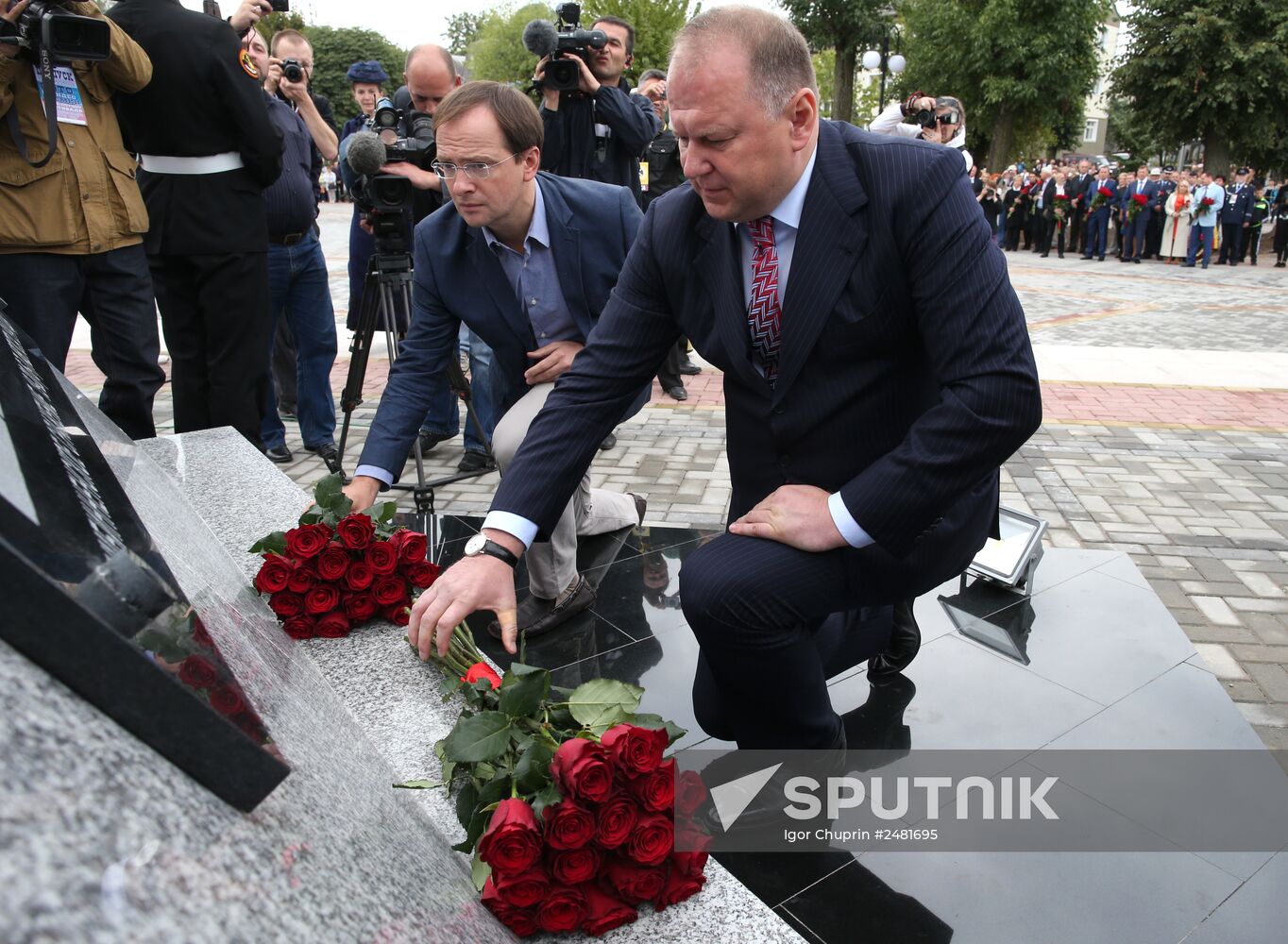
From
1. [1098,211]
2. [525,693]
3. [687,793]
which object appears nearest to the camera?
[687,793]

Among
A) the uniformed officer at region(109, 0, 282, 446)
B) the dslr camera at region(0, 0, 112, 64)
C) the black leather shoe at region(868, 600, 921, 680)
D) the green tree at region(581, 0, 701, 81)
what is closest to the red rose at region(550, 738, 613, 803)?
the black leather shoe at region(868, 600, 921, 680)

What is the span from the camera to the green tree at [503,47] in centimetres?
6519

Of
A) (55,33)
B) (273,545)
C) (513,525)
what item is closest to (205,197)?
(55,33)

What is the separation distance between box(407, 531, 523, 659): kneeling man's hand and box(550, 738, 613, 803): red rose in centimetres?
39

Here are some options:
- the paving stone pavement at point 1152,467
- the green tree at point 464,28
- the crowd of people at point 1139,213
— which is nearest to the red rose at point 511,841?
the paving stone pavement at point 1152,467

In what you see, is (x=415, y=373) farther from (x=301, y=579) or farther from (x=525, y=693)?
(x=525, y=693)

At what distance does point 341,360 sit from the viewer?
880 centimetres

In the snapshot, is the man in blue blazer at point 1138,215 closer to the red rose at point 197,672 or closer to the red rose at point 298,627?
the red rose at point 298,627

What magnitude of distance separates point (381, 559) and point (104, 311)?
8.09ft

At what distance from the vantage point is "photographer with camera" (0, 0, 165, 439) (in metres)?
3.72

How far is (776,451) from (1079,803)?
115 centimetres

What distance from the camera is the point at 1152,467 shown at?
5785 millimetres

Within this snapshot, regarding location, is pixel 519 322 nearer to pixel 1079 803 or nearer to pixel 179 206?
pixel 179 206

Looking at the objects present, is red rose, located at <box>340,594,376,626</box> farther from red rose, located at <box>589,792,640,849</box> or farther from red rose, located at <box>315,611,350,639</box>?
red rose, located at <box>589,792,640,849</box>
